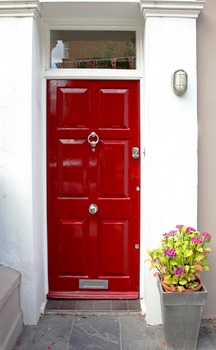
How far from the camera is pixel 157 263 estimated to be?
2.53 metres

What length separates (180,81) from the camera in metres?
2.70

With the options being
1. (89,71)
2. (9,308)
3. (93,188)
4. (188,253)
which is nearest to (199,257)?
(188,253)

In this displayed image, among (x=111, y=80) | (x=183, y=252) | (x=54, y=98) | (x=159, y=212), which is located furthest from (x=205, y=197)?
(x=54, y=98)

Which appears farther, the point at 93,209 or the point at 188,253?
the point at 93,209

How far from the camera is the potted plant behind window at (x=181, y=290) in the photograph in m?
2.42

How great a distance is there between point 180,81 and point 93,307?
2265 millimetres

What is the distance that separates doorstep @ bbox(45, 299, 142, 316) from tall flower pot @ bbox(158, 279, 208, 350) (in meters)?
0.56

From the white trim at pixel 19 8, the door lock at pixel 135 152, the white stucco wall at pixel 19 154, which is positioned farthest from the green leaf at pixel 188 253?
the white trim at pixel 19 8

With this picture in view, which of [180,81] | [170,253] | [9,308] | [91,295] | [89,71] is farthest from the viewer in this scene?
[91,295]

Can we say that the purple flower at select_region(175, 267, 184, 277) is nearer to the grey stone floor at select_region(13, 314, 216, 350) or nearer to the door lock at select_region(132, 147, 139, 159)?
the grey stone floor at select_region(13, 314, 216, 350)

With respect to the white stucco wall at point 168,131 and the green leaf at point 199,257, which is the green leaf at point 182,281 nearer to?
the green leaf at point 199,257

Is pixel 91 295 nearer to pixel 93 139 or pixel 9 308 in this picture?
pixel 9 308

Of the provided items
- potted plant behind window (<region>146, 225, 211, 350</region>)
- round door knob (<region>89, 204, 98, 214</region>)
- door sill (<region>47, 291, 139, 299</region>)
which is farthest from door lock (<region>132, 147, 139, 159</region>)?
door sill (<region>47, 291, 139, 299</region>)

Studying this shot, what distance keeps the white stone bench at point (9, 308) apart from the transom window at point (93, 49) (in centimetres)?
201
